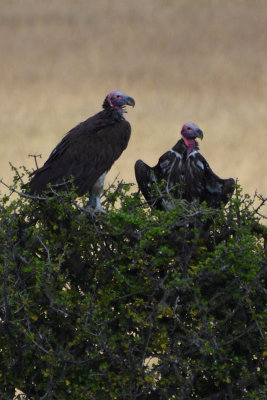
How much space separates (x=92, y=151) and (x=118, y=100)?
2.58ft

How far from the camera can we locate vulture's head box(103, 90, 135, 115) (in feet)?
31.9

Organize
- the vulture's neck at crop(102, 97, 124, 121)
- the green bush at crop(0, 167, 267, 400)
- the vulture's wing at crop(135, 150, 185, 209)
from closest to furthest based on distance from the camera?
the green bush at crop(0, 167, 267, 400) < the vulture's wing at crop(135, 150, 185, 209) < the vulture's neck at crop(102, 97, 124, 121)

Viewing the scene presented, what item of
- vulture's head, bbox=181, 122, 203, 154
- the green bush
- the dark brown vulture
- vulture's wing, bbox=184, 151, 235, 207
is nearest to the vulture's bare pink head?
the dark brown vulture

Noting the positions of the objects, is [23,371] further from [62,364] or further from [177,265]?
[177,265]

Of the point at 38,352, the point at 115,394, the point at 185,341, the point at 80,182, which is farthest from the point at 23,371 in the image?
the point at 80,182

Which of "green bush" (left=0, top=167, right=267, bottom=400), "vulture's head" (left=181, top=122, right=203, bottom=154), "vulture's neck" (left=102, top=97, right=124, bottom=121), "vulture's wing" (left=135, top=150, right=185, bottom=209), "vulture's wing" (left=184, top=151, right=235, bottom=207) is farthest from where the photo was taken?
"vulture's neck" (left=102, top=97, right=124, bottom=121)

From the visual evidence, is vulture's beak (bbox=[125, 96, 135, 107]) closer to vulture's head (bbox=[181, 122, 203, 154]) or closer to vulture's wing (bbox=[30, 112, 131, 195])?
vulture's wing (bbox=[30, 112, 131, 195])

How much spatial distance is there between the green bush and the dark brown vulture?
156cm

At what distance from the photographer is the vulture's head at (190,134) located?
9.56 meters

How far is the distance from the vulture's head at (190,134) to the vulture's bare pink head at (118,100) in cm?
66

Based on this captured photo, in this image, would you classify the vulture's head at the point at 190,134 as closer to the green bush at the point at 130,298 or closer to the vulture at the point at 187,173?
the vulture at the point at 187,173

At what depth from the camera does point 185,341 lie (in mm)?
7074

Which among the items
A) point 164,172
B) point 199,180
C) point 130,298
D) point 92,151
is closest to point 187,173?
point 199,180

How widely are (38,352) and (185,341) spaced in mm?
1185
